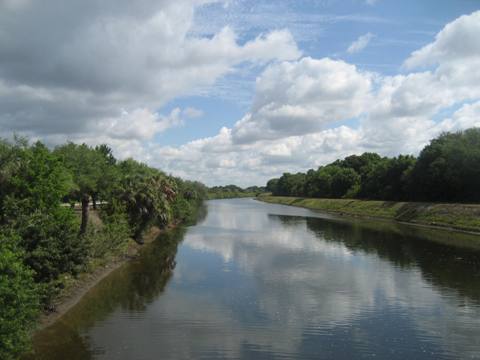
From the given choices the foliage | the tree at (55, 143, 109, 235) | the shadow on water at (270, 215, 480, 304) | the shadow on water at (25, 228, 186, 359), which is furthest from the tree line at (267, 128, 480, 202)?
the foliage

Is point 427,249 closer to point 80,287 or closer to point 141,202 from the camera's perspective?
point 141,202

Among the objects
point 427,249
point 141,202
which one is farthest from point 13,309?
point 427,249

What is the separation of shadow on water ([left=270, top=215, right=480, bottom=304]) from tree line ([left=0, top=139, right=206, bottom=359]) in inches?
892

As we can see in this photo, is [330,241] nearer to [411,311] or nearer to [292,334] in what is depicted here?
[411,311]

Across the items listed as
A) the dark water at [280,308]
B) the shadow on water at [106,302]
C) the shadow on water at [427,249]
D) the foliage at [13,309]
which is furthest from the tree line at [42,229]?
the shadow on water at [427,249]

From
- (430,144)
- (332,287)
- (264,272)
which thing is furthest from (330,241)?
(430,144)

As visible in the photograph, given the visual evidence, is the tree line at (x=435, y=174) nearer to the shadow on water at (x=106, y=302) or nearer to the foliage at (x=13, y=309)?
the shadow on water at (x=106, y=302)

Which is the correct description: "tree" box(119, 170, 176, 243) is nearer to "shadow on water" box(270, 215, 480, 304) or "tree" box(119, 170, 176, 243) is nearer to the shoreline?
the shoreline

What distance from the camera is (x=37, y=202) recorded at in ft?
86.8

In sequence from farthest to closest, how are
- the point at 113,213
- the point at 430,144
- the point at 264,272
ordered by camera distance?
the point at 430,144, the point at 113,213, the point at 264,272

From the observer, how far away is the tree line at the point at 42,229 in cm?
1433

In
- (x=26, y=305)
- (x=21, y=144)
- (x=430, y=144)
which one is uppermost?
(x=430, y=144)

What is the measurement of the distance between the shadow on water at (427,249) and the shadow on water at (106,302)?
19.2m

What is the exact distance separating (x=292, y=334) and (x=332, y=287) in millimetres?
9233
